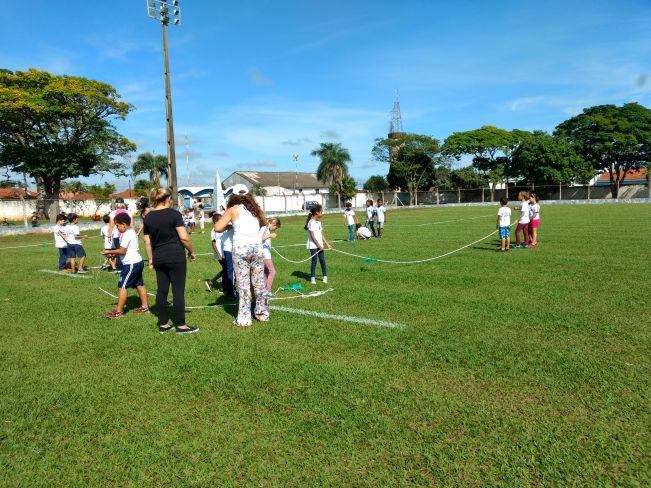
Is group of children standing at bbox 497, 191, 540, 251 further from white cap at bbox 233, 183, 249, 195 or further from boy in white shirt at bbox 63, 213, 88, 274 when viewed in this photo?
boy in white shirt at bbox 63, 213, 88, 274

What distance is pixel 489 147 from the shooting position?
2667 inches

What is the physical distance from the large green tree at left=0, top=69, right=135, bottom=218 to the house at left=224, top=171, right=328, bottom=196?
41652 mm

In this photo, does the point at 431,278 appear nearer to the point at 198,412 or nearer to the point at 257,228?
the point at 257,228

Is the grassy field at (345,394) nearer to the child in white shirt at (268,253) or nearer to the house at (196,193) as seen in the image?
the child in white shirt at (268,253)

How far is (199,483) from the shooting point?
300 centimetres

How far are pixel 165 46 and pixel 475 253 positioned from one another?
2146 centimetres

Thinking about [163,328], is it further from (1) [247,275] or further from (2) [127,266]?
(2) [127,266]

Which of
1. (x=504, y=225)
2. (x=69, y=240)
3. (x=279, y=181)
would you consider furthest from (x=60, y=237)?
(x=279, y=181)

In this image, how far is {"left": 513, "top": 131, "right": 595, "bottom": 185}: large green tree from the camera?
58.2 metres

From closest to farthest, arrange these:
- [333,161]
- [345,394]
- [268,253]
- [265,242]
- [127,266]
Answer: [345,394] → [127,266] → [265,242] → [268,253] → [333,161]

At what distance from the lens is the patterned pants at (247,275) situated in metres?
6.31

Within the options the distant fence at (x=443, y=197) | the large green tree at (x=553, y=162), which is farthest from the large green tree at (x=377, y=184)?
the large green tree at (x=553, y=162)

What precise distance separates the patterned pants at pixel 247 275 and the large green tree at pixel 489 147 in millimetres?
64980

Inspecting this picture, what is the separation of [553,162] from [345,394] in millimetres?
62758
